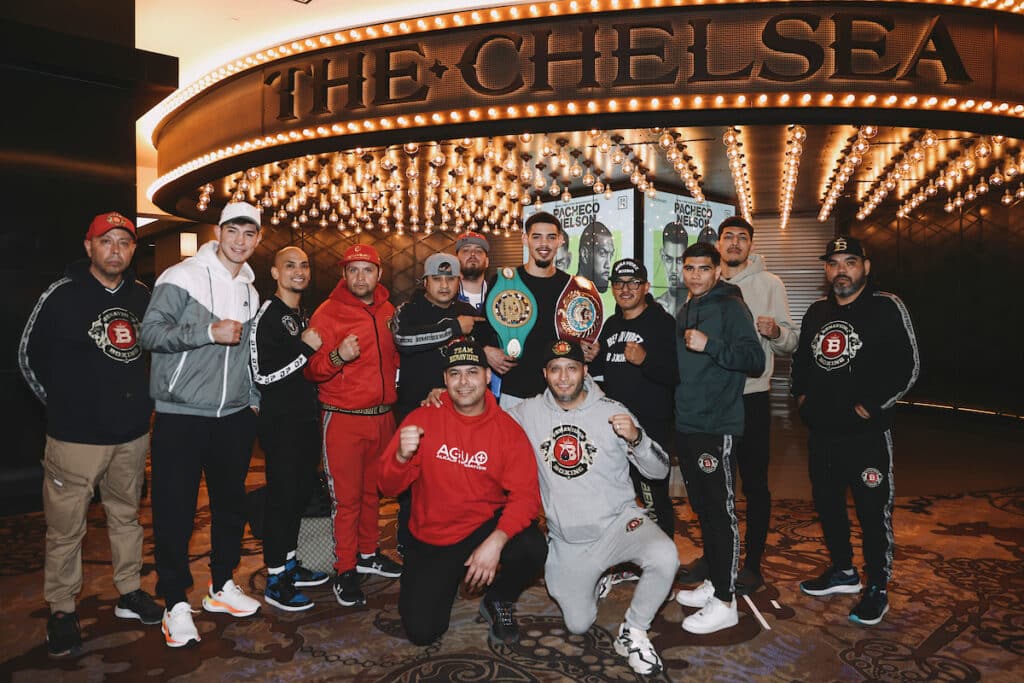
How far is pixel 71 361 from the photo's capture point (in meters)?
3.10

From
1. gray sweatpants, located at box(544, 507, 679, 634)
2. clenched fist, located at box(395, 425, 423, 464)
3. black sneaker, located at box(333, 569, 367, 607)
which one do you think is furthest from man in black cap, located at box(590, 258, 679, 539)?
black sneaker, located at box(333, 569, 367, 607)

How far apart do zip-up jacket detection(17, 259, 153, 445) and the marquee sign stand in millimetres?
3832

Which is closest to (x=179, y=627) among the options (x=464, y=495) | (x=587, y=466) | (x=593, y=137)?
(x=464, y=495)

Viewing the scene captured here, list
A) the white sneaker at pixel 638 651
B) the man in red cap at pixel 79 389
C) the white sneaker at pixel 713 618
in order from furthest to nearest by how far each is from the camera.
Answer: the white sneaker at pixel 713 618 → the man in red cap at pixel 79 389 → the white sneaker at pixel 638 651

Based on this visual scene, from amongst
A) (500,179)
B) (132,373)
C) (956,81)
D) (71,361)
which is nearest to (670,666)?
(132,373)

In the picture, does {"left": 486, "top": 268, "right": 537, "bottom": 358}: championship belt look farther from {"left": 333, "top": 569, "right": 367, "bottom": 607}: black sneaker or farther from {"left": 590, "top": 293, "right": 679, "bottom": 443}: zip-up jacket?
{"left": 333, "top": 569, "right": 367, "bottom": 607}: black sneaker

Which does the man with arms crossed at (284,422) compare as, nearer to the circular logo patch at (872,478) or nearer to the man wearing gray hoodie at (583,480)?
the man wearing gray hoodie at (583,480)

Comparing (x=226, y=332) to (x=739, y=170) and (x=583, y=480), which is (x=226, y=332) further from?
(x=739, y=170)

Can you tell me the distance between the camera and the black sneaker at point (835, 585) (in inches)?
144

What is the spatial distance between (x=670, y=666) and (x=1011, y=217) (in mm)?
11305

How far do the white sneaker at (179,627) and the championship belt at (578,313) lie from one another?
2.31 meters

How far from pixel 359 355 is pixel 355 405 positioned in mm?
291

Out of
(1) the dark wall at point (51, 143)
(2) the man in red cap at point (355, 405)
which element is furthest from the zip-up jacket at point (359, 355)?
(1) the dark wall at point (51, 143)

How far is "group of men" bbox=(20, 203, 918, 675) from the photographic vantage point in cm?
310
